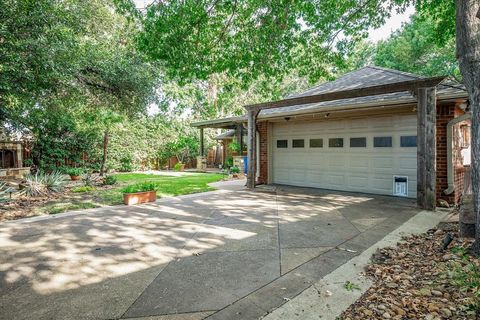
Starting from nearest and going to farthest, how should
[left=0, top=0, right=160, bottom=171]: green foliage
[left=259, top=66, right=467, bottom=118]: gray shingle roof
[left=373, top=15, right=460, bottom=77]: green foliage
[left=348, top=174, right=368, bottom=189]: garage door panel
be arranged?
[left=259, top=66, right=467, bottom=118]: gray shingle roof
[left=0, top=0, right=160, bottom=171]: green foliage
[left=348, top=174, right=368, bottom=189]: garage door panel
[left=373, top=15, right=460, bottom=77]: green foliage

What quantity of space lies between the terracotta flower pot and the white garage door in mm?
4880

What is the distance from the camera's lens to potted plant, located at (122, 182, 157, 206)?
23.2ft

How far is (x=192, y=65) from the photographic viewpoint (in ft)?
23.4

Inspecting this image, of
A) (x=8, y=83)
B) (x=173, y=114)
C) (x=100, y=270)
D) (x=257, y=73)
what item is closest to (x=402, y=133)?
(x=257, y=73)

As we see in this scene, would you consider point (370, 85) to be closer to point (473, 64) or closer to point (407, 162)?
point (407, 162)

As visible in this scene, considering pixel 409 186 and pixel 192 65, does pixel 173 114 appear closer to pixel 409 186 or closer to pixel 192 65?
pixel 192 65

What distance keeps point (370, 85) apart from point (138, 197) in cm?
715

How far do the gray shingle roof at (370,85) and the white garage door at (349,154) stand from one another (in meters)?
0.78

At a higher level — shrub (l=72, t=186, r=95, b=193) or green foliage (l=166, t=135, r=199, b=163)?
green foliage (l=166, t=135, r=199, b=163)

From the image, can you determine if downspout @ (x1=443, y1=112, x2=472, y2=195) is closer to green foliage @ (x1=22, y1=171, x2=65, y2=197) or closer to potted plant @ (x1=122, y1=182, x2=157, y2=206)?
potted plant @ (x1=122, y1=182, x2=157, y2=206)

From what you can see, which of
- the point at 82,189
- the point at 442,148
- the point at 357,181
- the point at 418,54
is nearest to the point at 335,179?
the point at 357,181

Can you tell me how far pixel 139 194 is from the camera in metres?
7.20

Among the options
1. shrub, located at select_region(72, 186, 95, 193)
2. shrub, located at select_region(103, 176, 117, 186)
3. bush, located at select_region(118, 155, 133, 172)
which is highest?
bush, located at select_region(118, 155, 133, 172)

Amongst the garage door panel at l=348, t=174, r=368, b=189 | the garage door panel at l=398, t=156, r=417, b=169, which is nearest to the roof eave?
the garage door panel at l=398, t=156, r=417, b=169
